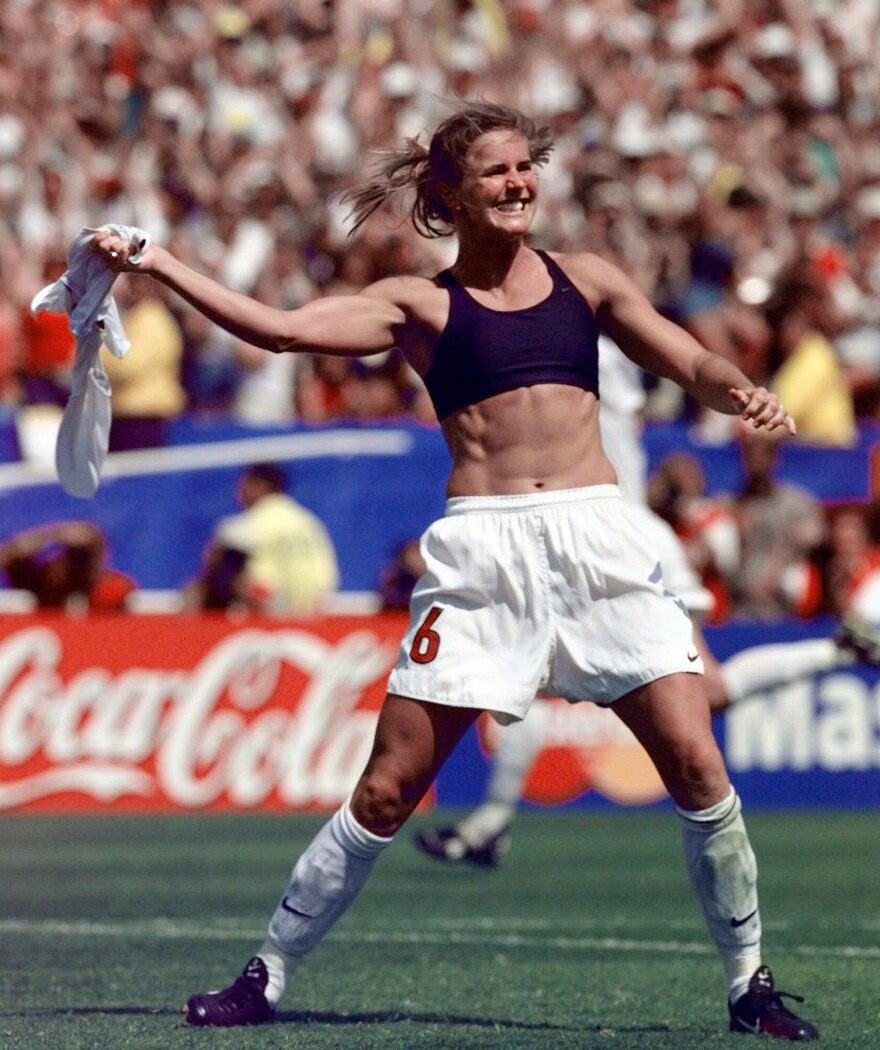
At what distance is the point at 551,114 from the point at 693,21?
6.29 ft

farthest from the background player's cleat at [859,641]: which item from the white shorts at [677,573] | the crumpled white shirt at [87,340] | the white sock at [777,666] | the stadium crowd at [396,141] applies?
the crumpled white shirt at [87,340]

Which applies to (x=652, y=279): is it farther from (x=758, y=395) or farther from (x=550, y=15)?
(x=758, y=395)

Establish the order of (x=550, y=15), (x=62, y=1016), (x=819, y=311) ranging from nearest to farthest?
(x=62, y=1016), (x=819, y=311), (x=550, y=15)

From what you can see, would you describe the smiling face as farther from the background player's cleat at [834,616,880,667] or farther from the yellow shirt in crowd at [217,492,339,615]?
the yellow shirt in crowd at [217,492,339,615]

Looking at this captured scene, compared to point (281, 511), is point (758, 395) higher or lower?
higher

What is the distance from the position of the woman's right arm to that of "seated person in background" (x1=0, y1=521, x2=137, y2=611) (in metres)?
8.61

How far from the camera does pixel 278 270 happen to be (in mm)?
16297

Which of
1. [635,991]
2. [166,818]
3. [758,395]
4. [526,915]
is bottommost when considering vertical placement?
[166,818]

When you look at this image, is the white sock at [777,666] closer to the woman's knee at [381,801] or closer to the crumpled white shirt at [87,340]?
the woman's knee at [381,801]

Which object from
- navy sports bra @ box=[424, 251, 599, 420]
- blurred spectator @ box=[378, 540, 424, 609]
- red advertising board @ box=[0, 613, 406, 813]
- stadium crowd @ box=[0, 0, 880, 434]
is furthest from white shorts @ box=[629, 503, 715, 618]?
stadium crowd @ box=[0, 0, 880, 434]

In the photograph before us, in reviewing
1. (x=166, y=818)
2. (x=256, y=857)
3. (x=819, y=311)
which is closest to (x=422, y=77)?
(x=819, y=311)

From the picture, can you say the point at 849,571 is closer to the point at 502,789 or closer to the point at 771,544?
the point at 771,544

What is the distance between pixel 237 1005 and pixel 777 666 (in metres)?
5.23

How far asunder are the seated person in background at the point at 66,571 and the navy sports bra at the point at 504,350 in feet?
28.1
